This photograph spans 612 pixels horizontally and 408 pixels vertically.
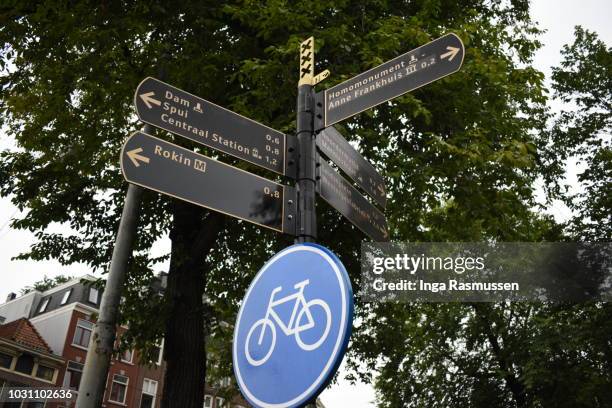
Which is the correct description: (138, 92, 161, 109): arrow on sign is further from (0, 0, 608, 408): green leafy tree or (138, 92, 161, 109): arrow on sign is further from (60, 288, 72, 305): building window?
(60, 288, 72, 305): building window

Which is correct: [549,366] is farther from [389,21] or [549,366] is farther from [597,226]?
[389,21]

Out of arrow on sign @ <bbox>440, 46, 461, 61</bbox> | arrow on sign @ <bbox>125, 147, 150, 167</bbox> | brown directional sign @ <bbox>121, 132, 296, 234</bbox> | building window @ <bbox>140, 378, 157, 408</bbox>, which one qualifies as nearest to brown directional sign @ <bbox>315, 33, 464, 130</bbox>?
arrow on sign @ <bbox>440, 46, 461, 61</bbox>

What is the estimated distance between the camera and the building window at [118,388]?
34.6 m

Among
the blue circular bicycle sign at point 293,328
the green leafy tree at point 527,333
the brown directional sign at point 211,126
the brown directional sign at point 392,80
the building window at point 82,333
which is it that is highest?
the building window at point 82,333

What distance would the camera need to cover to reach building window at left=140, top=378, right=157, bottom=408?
1442 inches

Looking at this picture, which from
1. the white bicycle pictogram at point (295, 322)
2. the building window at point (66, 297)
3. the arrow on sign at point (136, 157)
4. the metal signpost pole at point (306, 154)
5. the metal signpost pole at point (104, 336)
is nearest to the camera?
the white bicycle pictogram at point (295, 322)

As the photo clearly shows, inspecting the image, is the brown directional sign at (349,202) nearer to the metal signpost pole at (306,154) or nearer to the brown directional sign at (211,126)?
the metal signpost pole at (306,154)

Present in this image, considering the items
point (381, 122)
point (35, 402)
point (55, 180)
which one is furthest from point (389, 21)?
point (35, 402)

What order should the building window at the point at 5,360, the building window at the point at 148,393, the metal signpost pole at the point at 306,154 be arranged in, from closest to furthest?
the metal signpost pole at the point at 306,154 < the building window at the point at 5,360 < the building window at the point at 148,393

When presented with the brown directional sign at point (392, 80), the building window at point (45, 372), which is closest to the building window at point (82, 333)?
the building window at point (45, 372)

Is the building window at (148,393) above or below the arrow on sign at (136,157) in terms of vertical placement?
above

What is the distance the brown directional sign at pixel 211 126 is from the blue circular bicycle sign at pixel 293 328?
2.88ft

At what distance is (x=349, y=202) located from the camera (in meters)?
3.71

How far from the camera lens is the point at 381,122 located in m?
9.02
